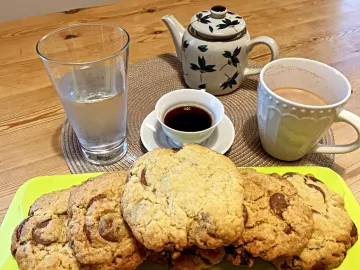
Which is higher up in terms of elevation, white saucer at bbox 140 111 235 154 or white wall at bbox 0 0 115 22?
white saucer at bbox 140 111 235 154

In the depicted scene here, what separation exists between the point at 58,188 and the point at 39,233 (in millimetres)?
189

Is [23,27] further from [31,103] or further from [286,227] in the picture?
[286,227]

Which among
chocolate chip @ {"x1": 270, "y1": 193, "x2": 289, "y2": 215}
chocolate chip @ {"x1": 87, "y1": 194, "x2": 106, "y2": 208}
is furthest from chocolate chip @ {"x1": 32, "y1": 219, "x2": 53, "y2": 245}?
chocolate chip @ {"x1": 270, "y1": 193, "x2": 289, "y2": 215}

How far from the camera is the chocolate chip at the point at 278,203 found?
2.45 ft

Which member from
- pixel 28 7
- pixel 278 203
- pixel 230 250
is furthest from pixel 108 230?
pixel 28 7

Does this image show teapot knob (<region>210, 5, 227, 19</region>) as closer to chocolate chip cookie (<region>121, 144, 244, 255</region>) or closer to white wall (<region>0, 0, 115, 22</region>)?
chocolate chip cookie (<region>121, 144, 244, 255</region>)

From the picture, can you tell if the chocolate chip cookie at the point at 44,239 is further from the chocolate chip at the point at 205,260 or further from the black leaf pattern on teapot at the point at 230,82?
the black leaf pattern on teapot at the point at 230,82

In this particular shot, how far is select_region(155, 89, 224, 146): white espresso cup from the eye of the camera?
1.02 meters

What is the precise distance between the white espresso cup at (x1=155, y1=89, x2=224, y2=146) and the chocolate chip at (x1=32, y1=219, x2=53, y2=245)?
399 millimetres

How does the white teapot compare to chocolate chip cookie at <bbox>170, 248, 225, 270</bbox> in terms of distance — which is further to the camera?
the white teapot

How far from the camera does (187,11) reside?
5.73ft

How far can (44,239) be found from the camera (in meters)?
0.76

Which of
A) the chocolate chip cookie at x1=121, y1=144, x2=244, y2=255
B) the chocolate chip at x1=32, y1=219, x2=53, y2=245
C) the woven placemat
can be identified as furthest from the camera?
the woven placemat

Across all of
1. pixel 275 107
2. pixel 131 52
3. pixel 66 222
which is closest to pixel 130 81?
pixel 131 52
